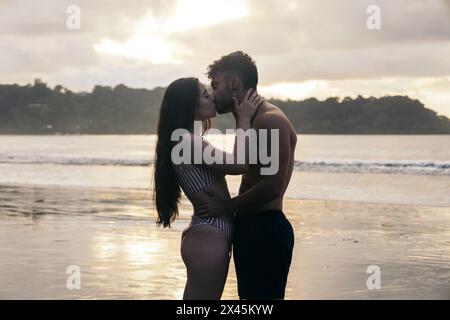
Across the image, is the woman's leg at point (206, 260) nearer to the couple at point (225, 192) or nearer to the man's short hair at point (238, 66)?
the couple at point (225, 192)

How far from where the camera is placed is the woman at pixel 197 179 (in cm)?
381

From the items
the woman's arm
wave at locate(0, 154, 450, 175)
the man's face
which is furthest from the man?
wave at locate(0, 154, 450, 175)

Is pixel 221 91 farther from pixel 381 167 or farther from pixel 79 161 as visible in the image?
pixel 79 161

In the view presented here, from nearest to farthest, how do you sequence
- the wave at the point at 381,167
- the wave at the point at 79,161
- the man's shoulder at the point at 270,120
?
the man's shoulder at the point at 270,120, the wave at the point at 381,167, the wave at the point at 79,161

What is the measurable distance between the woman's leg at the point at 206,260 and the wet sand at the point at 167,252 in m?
2.70

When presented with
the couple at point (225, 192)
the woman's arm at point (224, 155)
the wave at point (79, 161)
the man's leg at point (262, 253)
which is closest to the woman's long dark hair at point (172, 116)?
the couple at point (225, 192)

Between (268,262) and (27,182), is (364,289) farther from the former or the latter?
(27,182)

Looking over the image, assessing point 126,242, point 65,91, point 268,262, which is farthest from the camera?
point 65,91

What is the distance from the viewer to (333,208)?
1584 cm

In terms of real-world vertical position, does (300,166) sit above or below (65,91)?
below

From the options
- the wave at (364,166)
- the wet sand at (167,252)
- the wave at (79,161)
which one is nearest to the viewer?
the wet sand at (167,252)

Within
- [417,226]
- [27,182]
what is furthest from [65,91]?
[417,226]

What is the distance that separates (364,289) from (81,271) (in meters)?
2.94
